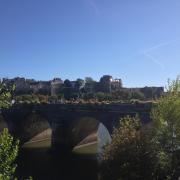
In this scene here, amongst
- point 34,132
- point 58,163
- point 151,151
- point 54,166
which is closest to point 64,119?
point 58,163

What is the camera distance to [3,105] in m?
18.7

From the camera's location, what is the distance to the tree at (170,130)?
32844mm

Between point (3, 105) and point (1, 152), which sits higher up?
point (3, 105)

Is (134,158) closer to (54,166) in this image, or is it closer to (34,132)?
(54,166)

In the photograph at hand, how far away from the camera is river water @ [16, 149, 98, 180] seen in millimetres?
60250

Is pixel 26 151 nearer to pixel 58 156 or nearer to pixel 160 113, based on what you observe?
pixel 58 156

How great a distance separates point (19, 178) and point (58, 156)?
895 inches

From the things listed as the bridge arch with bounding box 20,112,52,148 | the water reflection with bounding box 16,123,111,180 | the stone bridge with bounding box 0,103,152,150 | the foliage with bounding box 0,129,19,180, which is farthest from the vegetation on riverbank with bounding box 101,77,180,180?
the bridge arch with bounding box 20,112,52,148

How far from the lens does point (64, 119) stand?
8794 centimetres

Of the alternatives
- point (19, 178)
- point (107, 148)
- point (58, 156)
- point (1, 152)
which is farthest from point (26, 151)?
point (1, 152)

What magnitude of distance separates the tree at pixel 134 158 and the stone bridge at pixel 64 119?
1310 inches

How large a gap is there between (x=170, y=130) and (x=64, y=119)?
55952 millimetres

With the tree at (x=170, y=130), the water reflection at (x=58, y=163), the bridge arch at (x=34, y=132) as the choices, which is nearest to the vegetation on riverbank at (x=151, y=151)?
the tree at (x=170, y=130)

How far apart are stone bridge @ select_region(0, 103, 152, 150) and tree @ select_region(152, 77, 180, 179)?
110ft
